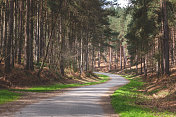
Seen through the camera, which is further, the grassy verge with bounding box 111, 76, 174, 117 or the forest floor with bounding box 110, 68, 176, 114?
the forest floor with bounding box 110, 68, 176, 114

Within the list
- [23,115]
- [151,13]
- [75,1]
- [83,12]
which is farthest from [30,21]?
[23,115]

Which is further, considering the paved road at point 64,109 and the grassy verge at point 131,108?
the grassy verge at point 131,108

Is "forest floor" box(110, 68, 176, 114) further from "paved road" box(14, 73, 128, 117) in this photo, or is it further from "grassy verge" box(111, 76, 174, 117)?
"paved road" box(14, 73, 128, 117)

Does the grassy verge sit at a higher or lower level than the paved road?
lower

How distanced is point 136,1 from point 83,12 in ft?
42.6

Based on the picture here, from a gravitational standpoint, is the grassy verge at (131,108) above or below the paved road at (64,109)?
below

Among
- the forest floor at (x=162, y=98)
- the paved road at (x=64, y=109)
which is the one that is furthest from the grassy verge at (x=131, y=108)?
the paved road at (x=64, y=109)

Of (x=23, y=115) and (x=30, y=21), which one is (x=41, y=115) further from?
(x=30, y=21)

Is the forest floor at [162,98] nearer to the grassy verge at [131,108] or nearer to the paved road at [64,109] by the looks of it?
the grassy verge at [131,108]

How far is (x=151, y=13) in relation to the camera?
2558 cm

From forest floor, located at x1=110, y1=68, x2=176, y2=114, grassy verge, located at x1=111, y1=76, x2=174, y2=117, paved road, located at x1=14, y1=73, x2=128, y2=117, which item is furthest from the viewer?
forest floor, located at x1=110, y1=68, x2=176, y2=114

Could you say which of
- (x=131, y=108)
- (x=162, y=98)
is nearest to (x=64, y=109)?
(x=131, y=108)

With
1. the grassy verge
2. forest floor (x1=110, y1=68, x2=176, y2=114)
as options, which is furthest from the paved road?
forest floor (x1=110, y1=68, x2=176, y2=114)

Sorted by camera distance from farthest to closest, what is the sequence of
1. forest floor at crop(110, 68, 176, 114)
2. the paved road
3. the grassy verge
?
forest floor at crop(110, 68, 176, 114) < the grassy verge < the paved road
